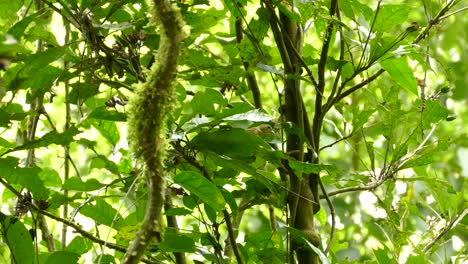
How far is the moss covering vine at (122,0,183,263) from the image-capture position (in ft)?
1.86

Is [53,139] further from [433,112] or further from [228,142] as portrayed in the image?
[433,112]

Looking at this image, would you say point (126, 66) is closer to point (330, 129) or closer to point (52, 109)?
point (330, 129)

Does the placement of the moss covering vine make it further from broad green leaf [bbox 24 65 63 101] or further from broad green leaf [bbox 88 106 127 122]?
broad green leaf [bbox 24 65 63 101]

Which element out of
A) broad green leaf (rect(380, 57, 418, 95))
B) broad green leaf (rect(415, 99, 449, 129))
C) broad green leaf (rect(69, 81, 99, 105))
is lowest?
broad green leaf (rect(415, 99, 449, 129))

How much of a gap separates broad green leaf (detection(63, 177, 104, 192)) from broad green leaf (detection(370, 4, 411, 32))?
1.57ft

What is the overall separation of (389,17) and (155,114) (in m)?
0.49

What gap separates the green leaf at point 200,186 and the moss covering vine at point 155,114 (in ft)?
0.63

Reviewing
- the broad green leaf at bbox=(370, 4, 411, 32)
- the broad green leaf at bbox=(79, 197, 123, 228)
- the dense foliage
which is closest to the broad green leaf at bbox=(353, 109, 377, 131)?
the dense foliage

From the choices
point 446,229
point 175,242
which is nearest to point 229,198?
point 175,242

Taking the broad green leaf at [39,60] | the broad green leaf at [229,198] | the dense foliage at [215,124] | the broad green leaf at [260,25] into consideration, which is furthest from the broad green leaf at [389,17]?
the broad green leaf at [39,60]

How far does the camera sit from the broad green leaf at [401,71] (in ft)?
3.27

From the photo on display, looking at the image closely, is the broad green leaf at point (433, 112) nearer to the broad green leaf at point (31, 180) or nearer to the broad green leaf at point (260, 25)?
the broad green leaf at point (260, 25)

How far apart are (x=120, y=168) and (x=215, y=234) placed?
0.28 metres

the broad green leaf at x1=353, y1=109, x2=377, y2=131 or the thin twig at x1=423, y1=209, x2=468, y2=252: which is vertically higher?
the broad green leaf at x1=353, y1=109, x2=377, y2=131
